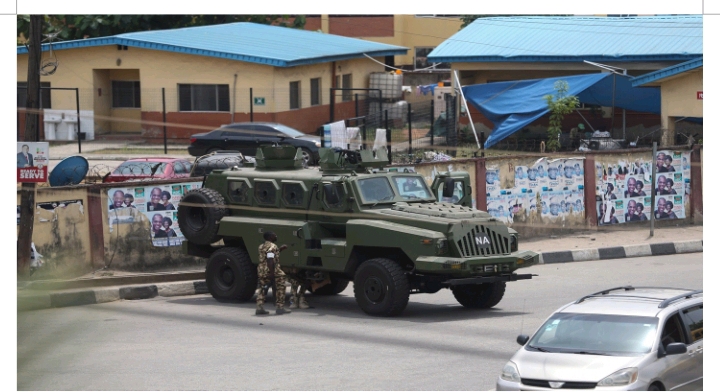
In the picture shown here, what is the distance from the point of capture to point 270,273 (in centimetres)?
1205

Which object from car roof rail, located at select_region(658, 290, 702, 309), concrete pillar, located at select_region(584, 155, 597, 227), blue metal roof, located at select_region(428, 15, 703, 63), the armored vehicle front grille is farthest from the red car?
car roof rail, located at select_region(658, 290, 702, 309)

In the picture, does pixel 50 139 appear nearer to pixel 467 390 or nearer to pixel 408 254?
pixel 408 254

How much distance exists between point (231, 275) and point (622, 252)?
314 inches

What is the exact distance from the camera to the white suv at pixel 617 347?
21.6 feet

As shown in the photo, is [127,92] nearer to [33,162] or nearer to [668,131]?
[668,131]

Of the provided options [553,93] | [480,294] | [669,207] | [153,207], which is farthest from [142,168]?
[553,93]

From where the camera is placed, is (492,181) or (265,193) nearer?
(265,193)

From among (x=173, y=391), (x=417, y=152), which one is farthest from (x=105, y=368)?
(x=417, y=152)

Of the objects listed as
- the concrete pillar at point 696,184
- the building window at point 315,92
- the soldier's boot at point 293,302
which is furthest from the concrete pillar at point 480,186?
the building window at point 315,92

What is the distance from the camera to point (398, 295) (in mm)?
11578

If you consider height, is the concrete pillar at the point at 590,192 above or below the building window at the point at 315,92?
below

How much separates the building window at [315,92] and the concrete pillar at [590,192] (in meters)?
17.7

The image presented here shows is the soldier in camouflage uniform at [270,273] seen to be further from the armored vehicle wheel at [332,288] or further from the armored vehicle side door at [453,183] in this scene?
the armored vehicle side door at [453,183]

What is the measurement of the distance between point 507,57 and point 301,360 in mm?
24741
